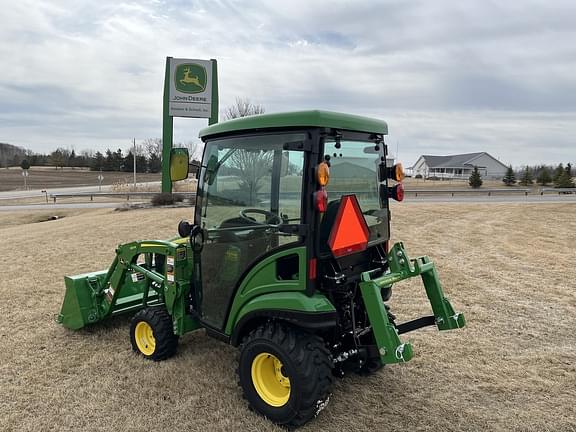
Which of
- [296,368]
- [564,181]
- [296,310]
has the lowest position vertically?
[296,368]

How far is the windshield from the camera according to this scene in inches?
A: 128

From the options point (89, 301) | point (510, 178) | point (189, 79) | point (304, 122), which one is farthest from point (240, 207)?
point (510, 178)

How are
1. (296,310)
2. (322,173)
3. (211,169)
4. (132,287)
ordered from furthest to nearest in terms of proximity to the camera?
(132,287)
(211,169)
(296,310)
(322,173)

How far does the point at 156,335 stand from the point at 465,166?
6754 cm

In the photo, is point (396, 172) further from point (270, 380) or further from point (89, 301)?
point (89, 301)

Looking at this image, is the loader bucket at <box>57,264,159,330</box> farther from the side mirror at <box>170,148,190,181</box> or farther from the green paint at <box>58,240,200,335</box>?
the side mirror at <box>170,148,190,181</box>

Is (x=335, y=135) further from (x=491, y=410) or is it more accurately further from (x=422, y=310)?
(x=422, y=310)

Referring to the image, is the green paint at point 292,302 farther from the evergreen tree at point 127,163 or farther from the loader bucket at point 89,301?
→ the evergreen tree at point 127,163

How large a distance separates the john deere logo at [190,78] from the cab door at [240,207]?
15088 millimetres

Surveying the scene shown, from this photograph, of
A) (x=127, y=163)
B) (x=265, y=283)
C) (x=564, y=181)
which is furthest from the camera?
(x=127, y=163)

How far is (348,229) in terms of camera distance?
3.17 meters

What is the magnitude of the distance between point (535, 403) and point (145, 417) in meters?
3.03

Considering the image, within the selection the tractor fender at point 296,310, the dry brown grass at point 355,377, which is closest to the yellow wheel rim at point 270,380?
the dry brown grass at point 355,377

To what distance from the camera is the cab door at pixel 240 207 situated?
3.15 m
